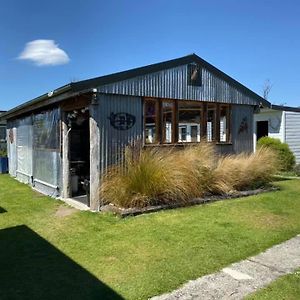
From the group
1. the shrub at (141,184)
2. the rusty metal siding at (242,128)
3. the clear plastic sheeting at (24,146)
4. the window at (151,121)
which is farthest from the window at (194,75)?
the clear plastic sheeting at (24,146)

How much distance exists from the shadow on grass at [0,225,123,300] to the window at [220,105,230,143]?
6.94m

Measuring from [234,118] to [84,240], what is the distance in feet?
23.0

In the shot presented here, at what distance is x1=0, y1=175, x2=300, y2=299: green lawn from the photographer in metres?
3.99

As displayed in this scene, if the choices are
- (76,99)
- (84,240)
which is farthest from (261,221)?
(76,99)

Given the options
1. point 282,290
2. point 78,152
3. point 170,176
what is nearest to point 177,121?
point 170,176

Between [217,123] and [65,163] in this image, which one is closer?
[65,163]

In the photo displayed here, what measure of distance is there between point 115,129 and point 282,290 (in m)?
5.36

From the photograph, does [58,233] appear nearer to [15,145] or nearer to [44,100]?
[44,100]

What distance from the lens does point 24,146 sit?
13.3 meters

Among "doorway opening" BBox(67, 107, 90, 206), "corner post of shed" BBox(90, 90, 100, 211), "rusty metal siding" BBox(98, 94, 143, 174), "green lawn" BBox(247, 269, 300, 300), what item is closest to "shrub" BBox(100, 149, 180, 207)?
"corner post of shed" BBox(90, 90, 100, 211)

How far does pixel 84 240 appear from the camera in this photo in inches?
222

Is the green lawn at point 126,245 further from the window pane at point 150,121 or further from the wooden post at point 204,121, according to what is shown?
the wooden post at point 204,121

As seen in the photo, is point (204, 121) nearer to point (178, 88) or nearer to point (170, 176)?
point (178, 88)

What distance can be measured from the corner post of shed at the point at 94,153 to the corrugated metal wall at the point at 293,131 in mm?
11072
